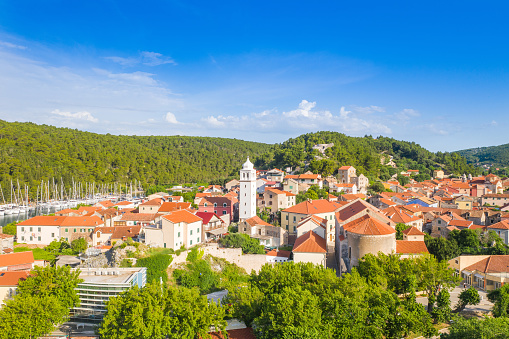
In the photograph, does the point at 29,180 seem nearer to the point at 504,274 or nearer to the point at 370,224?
the point at 370,224

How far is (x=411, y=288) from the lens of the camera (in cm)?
2452

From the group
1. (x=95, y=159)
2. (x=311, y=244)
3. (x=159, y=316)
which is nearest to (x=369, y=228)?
(x=311, y=244)

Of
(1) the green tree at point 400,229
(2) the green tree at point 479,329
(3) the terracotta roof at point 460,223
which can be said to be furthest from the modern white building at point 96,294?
(3) the terracotta roof at point 460,223

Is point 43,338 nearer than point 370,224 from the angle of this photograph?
Yes

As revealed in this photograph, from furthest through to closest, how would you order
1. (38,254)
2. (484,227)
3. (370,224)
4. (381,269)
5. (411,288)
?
(484,227)
(38,254)
(370,224)
(381,269)
(411,288)

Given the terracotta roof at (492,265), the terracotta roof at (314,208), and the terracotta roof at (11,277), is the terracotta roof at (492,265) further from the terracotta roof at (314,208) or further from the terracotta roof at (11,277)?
the terracotta roof at (11,277)

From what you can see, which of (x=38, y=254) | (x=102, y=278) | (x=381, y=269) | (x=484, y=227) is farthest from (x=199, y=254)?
(x=484, y=227)

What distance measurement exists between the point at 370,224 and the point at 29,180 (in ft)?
317

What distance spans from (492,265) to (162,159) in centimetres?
12840

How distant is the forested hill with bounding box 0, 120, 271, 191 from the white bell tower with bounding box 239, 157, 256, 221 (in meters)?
73.5

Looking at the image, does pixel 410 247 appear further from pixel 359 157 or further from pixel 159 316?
pixel 359 157

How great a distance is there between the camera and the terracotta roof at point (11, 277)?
27731 millimetres

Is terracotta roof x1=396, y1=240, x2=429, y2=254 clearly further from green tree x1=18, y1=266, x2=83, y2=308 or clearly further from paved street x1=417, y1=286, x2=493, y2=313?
green tree x1=18, y1=266, x2=83, y2=308

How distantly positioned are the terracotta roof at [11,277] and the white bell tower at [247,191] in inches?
1060
